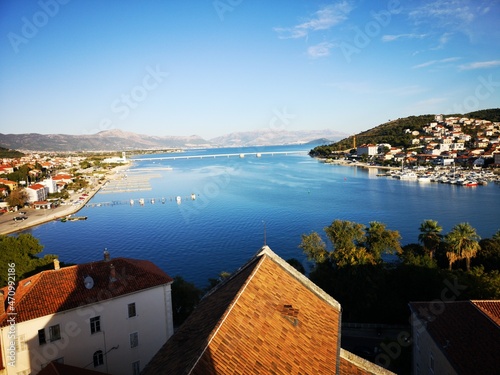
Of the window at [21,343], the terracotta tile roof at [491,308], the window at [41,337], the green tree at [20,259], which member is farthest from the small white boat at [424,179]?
the window at [21,343]

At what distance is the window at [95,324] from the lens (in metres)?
15.5

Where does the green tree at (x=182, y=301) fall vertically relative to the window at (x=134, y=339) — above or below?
below

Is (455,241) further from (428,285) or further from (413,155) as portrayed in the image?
(413,155)

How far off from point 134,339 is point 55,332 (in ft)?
12.0

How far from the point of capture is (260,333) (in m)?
6.79

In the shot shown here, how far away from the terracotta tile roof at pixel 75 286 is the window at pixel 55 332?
708 millimetres

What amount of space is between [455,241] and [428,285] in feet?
23.6

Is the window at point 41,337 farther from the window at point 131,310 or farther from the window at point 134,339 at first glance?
the window at point 134,339

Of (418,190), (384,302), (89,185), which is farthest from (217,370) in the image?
(89,185)

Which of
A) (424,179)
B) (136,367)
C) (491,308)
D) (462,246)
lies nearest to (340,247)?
(462,246)

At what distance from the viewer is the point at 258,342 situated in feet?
21.5

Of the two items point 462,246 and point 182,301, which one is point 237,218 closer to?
point 182,301

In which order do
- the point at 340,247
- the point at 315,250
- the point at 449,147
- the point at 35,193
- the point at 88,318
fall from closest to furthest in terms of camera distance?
the point at 88,318
the point at 315,250
the point at 340,247
the point at 35,193
the point at 449,147

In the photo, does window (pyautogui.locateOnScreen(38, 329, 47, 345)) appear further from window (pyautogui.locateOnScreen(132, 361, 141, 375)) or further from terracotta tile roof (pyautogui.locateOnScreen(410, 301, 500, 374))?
terracotta tile roof (pyautogui.locateOnScreen(410, 301, 500, 374))
